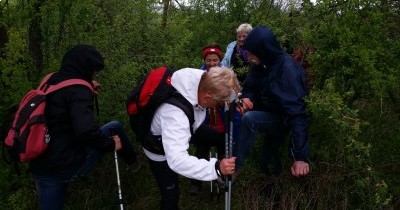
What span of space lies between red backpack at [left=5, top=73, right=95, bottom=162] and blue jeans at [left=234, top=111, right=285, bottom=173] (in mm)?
1443

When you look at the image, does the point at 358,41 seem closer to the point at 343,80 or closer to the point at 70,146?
the point at 343,80

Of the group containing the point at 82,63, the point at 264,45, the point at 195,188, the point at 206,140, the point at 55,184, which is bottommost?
the point at 195,188

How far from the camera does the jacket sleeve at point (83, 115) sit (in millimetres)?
3201

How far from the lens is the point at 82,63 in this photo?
11.2 ft

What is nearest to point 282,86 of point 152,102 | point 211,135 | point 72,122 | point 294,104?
point 294,104

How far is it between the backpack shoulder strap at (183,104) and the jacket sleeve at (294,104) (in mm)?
935

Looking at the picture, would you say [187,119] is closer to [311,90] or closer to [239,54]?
[311,90]

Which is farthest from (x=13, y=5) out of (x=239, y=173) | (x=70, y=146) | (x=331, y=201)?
(x=331, y=201)

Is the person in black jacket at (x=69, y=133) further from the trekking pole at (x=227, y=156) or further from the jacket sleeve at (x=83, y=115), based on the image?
the trekking pole at (x=227, y=156)

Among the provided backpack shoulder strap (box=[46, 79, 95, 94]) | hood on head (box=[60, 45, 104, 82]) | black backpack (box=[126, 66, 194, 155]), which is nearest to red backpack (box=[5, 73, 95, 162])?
backpack shoulder strap (box=[46, 79, 95, 94])

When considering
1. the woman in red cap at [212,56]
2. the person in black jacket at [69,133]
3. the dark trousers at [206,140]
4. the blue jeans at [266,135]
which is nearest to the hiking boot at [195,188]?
the dark trousers at [206,140]

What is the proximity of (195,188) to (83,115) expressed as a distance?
5.58 ft

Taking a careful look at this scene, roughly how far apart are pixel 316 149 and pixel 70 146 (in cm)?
208

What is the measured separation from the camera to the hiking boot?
4480 millimetres
